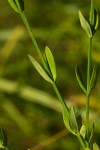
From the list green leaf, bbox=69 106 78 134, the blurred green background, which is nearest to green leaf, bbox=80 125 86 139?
green leaf, bbox=69 106 78 134

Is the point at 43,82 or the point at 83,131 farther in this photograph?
the point at 43,82

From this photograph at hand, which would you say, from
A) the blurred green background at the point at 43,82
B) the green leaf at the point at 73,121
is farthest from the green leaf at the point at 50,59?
the blurred green background at the point at 43,82

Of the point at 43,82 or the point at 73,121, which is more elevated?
the point at 73,121

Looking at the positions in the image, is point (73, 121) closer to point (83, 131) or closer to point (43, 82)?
point (83, 131)

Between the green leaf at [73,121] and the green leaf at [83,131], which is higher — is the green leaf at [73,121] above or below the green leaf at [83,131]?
above

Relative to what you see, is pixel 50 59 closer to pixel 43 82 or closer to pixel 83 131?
pixel 83 131

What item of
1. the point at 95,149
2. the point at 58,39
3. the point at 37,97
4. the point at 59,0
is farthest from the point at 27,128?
the point at 95,149

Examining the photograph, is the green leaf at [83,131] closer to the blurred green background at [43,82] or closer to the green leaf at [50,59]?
the green leaf at [50,59]

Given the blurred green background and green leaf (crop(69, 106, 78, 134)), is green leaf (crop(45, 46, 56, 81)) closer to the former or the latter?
green leaf (crop(69, 106, 78, 134))

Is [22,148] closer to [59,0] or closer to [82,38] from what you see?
[82,38]

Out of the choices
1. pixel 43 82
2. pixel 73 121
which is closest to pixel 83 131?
pixel 73 121
